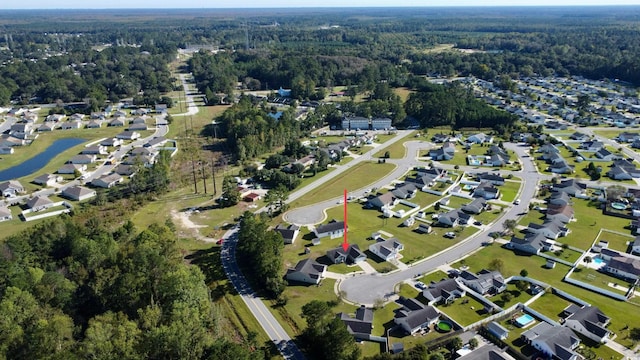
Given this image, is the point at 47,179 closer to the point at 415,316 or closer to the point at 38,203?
the point at 38,203

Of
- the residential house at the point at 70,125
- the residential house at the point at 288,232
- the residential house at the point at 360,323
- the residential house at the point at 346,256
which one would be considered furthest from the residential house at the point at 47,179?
the residential house at the point at 360,323

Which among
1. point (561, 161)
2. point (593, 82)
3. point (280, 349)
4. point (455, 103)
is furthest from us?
point (593, 82)

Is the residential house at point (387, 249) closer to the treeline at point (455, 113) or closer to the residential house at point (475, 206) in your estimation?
the residential house at point (475, 206)

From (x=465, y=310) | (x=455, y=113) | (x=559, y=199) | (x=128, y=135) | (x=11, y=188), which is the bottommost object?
(x=465, y=310)

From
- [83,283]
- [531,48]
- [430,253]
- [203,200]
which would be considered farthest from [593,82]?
[83,283]

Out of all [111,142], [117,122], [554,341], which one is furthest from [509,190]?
[117,122]

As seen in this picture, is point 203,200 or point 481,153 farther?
point 481,153

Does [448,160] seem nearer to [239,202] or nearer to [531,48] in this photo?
[239,202]
